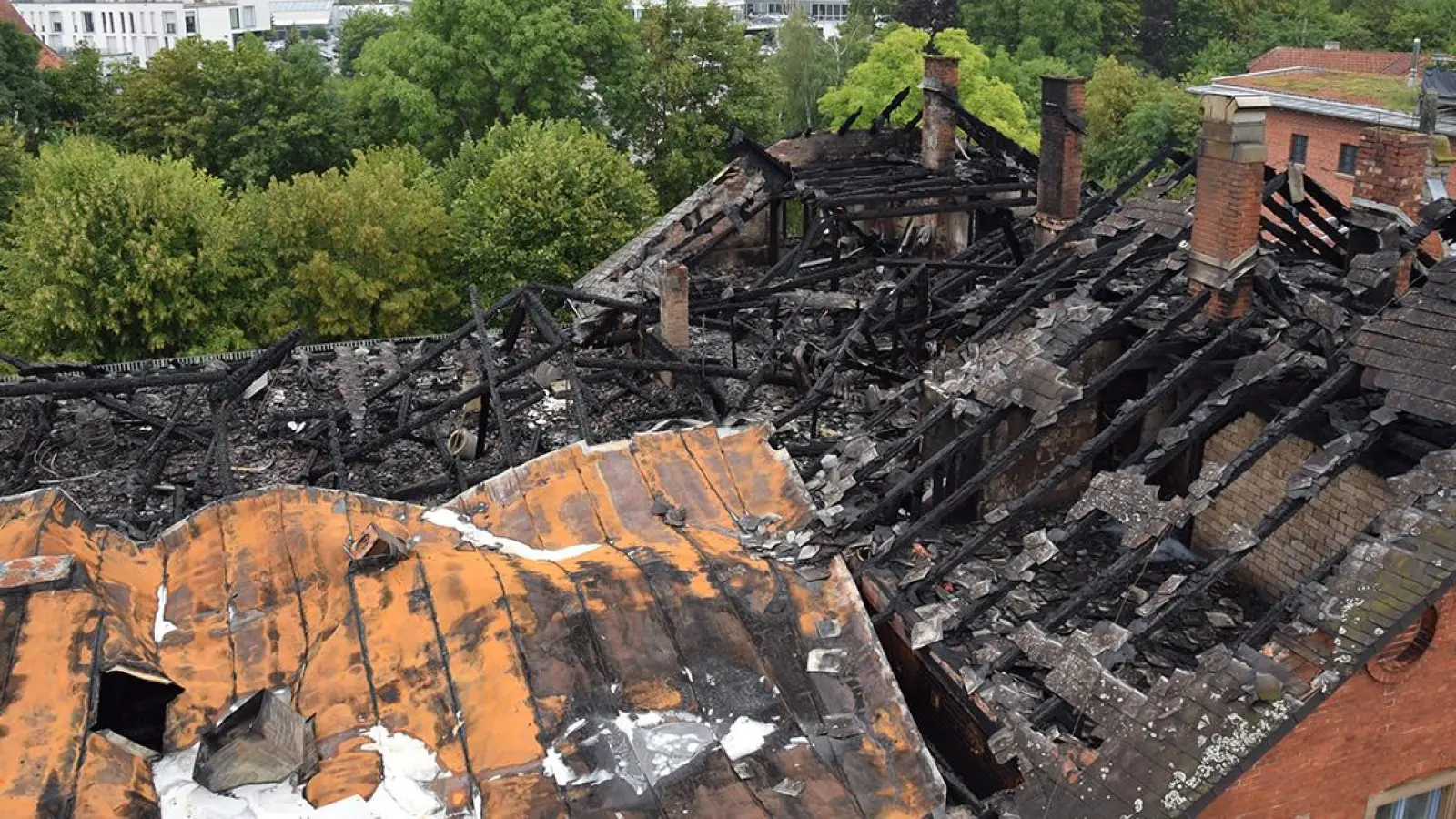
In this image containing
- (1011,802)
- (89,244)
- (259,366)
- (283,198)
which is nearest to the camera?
(1011,802)

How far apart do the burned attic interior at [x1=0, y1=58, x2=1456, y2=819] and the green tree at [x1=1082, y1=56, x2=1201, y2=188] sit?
39.6m

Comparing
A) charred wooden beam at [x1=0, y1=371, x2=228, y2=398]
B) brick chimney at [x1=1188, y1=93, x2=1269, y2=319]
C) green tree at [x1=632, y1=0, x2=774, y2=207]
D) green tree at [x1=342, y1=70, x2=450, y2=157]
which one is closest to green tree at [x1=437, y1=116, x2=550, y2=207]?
green tree at [x1=342, y1=70, x2=450, y2=157]

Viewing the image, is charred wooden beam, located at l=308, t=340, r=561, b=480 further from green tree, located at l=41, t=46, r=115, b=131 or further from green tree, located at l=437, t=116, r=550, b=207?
green tree, located at l=41, t=46, r=115, b=131

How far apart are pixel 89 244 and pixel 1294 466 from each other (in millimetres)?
29253

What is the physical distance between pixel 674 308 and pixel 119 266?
62.1 feet

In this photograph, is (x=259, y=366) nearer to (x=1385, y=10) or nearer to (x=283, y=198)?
(x=283, y=198)

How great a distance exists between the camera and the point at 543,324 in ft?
55.8

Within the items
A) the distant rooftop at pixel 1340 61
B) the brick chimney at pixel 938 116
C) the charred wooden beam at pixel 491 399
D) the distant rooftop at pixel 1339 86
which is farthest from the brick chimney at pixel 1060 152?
the distant rooftop at pixel 1340 61

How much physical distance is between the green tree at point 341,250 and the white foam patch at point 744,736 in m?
27.6

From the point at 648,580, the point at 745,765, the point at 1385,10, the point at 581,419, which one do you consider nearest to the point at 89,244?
the point at 581,419

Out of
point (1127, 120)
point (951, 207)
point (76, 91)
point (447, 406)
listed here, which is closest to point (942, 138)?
point (951, 207)

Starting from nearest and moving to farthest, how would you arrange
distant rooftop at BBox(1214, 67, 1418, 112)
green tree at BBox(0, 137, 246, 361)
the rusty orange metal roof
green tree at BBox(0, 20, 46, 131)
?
the rusty orange metal roof → green tree at BBox(0, 137, 246, 361) → distant rooftop at BBox(1214, 67, 1418, 112) → green tree at BBox(0, 20, 46, 131)

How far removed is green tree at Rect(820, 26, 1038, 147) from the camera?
48.1m

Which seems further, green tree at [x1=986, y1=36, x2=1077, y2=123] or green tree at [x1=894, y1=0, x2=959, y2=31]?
green tree at [x1=894, y1=0, x2=959, y2=31]
